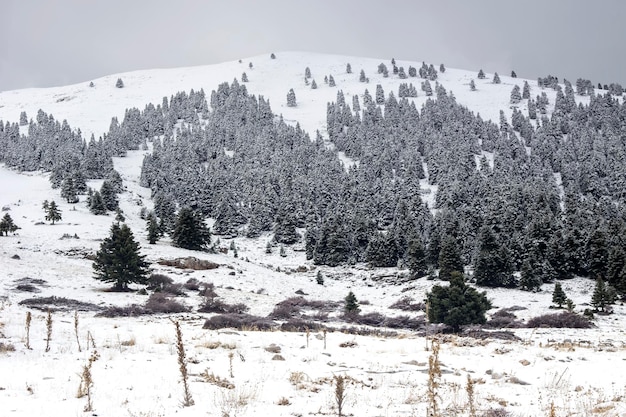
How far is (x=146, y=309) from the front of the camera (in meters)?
24.4

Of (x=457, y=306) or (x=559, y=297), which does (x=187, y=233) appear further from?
(x=559, y=297)

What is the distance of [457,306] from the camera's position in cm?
2495

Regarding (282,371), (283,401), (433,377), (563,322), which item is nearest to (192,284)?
(563,322)

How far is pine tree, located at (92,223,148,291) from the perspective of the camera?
31922mm

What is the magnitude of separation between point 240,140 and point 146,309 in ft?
378

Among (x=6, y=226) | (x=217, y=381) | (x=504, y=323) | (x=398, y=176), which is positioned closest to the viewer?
(x=217, y=381)

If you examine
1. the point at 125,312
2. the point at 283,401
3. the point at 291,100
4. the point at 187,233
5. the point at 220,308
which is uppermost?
the point at 291,100

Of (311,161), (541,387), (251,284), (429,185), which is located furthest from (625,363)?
(311,161)

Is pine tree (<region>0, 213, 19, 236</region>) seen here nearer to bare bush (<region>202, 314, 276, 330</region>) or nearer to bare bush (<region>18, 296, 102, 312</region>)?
bare bush (<region>18, 296, 102, 312</region>)

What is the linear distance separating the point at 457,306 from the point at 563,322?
648 centimetres

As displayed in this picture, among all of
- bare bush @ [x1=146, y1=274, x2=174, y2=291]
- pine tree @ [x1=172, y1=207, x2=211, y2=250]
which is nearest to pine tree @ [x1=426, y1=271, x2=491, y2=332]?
bare bush @ [x1=146, y1=274, x2=174, y2=291]

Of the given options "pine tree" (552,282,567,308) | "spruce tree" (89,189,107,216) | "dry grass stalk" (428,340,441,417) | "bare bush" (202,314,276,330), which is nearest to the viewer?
"dry grass stalk" (428,340,441,417)

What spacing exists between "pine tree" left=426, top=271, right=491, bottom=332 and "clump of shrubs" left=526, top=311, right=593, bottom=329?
125 inches

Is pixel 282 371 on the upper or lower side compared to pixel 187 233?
upper
